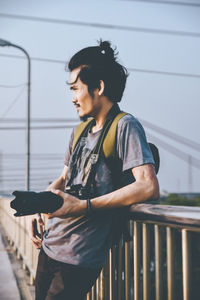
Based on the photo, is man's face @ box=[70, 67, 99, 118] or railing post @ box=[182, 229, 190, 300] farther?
man's face @ box=[70, 67, 99, 118]

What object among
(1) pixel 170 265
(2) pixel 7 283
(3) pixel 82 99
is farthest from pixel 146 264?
(2) pixel 7 283

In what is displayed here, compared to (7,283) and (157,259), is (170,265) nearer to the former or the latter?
(157,259)

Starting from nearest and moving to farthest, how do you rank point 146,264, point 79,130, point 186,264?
point 186,264 < point 146,264 < point 79,130

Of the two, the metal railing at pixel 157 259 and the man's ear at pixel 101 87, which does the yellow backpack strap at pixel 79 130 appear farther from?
the metal railing at pixel 157 259

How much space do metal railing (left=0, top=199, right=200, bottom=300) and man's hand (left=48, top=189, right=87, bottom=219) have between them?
29 cm

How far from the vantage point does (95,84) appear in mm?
1716

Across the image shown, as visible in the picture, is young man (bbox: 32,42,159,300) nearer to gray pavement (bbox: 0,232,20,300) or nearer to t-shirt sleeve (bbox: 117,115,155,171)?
t-shirt sleeve (bbox: 117,115,155,171)

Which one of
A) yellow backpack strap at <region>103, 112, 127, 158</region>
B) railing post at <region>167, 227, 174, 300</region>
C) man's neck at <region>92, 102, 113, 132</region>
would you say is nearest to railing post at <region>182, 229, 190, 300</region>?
railing post at <region>167, 227, 174, 300</region>

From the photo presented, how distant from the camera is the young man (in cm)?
147

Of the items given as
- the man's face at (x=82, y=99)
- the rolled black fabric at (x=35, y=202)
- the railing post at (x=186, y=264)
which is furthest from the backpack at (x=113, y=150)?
the railing post at (x=186, y=264)

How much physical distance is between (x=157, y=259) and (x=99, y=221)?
12.0 inches

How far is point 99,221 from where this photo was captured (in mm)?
1585

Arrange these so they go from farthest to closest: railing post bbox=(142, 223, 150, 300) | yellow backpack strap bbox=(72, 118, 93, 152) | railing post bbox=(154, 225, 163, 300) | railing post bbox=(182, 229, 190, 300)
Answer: yellow backpack strap bbox=(72, 118, 93, 152) → railing post bbox=(142, 223, 150, 300) → railing post bbox=(154, 225, 163, 300) → railing post bbox=(182, 229, 190, 300)

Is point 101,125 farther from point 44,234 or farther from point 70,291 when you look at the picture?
point 70,291
